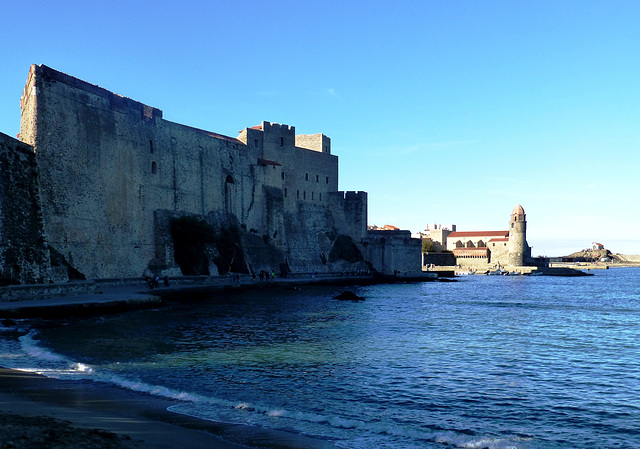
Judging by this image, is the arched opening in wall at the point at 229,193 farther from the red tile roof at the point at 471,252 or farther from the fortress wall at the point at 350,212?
the red tile roof at the point at 471,252

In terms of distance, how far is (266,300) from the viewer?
85.9ft

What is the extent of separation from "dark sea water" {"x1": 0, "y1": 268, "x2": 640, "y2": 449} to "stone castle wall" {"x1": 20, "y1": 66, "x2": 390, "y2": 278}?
978 centimetres

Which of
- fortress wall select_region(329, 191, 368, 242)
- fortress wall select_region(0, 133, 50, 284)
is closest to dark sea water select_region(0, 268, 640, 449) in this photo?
fortress wall select_region(0, 133, 50, 284)

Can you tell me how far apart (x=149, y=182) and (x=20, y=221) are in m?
13.0

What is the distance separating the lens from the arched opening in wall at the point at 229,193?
40438 millimetres

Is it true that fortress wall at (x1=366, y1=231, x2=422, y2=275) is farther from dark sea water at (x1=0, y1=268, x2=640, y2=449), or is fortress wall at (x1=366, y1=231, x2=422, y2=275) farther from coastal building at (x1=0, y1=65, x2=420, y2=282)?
dark sea water at (x1=0, y1=268, x2=640, y2=449)

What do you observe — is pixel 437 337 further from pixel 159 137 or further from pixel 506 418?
pixel 159 137

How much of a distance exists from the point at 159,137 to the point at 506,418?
29942 millimetres

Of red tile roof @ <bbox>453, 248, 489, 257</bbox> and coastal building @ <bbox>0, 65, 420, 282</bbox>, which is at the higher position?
coastal building @ <bbox>0, 65, 420, 282</bbox>

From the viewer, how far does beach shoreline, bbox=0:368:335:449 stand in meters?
4.91

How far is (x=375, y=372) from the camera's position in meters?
10.1

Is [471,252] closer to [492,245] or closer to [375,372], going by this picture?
[492,245]

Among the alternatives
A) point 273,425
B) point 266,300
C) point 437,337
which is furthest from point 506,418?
point 266,300

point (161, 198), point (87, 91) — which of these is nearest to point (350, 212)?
point (161, 198)
